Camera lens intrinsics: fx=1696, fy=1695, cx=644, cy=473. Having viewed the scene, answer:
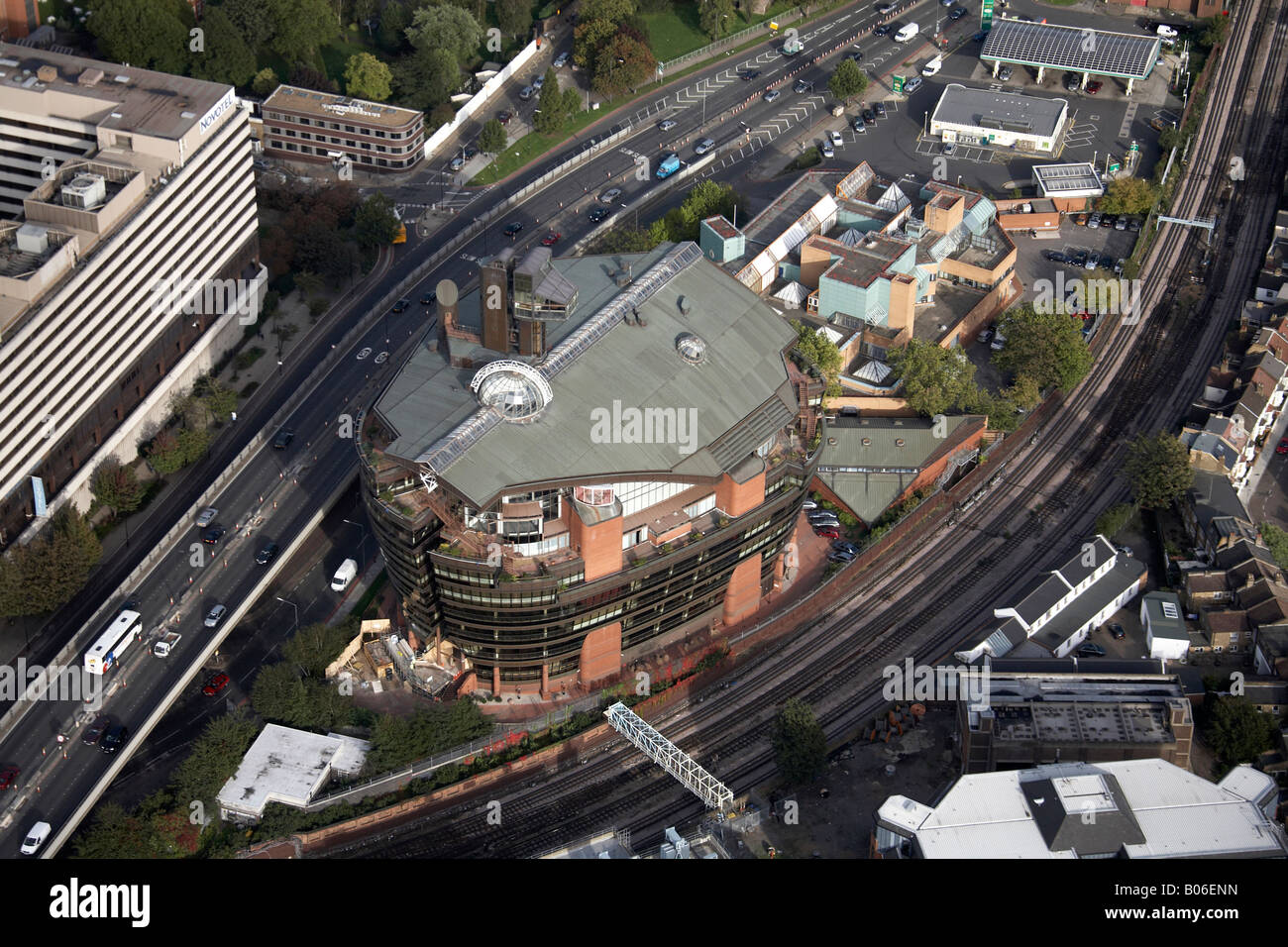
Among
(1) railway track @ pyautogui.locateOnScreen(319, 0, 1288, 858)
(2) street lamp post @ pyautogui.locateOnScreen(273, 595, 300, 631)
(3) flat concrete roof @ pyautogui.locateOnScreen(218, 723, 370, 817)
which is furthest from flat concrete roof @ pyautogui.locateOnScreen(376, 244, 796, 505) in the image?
(3) flat concrete roof @ pyautogui.locateOnScreen(218, 723, 370, 817)

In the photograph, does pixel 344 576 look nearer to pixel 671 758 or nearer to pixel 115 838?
pixel 115 838

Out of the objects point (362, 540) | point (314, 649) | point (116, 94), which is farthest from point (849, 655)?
point (116, 94)

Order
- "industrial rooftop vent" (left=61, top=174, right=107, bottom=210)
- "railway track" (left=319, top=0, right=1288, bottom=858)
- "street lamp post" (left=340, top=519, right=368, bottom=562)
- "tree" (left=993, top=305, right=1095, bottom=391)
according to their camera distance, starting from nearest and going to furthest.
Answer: "railway track" (left=319, top=0, right=1288, bottom=858) → "industrial rooftop vent" (left=61, top=174, right=107, bottom=210) → "street lamp post" (left=340, top=519, right=368, bottom=562) → "tree" (left=993, top=305, right=1095, bottom=391)

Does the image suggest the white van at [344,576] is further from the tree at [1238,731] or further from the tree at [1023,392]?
the tree at [1238,731]

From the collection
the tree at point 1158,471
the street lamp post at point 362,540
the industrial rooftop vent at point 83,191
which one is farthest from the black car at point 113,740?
the tree at point 1158,471

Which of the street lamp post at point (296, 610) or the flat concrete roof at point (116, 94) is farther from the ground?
the flat concrete roof at point (116, 94)

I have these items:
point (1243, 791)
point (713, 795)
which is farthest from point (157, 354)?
point (1243, 791)

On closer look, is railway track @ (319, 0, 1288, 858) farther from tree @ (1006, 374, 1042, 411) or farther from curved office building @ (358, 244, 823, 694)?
curved office building @ (358, 244, 823, 694)
